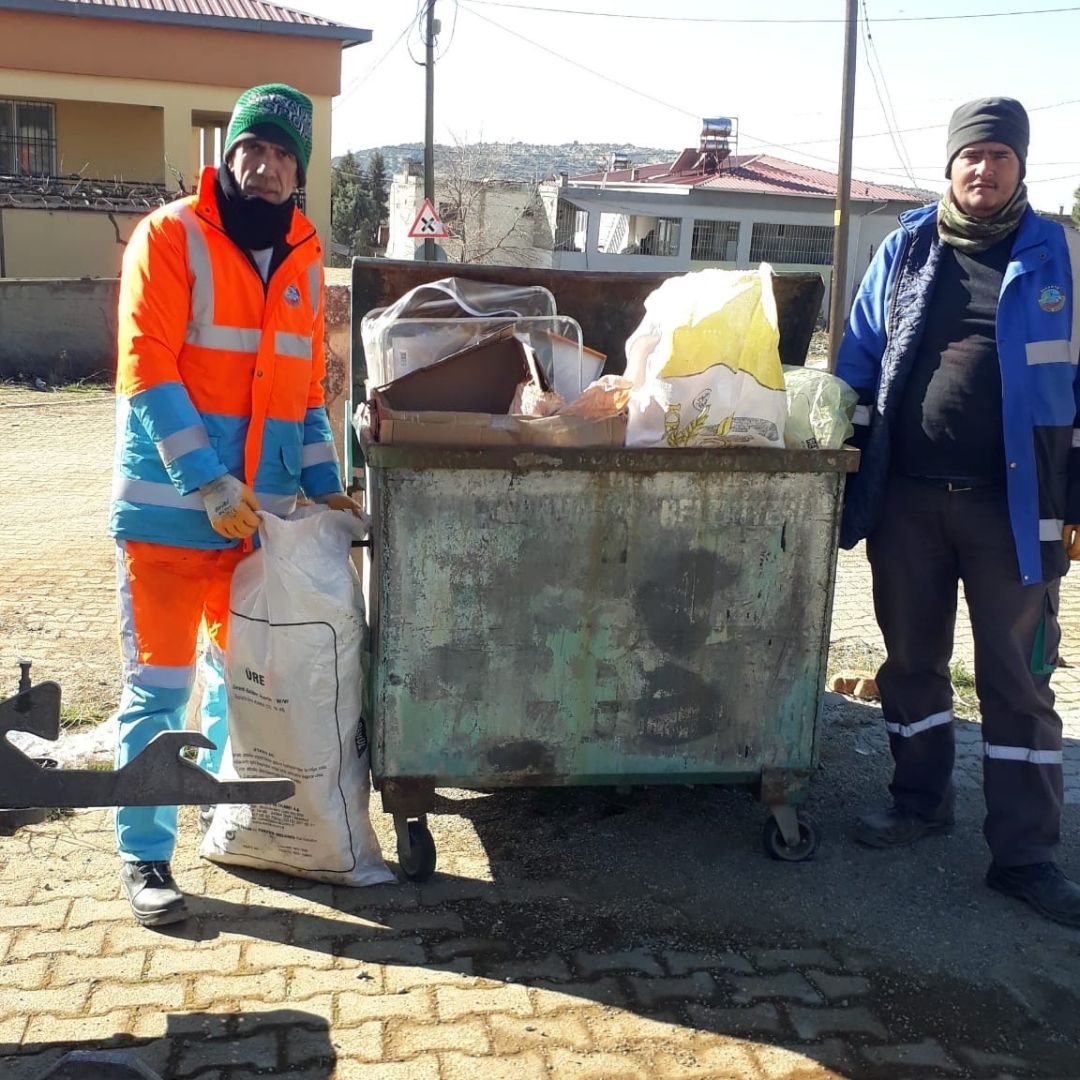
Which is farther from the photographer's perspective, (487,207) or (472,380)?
(487,207)

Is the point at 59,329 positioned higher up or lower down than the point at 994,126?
lower down

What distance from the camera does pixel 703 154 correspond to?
37.4m

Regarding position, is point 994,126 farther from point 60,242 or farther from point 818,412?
point 60,242

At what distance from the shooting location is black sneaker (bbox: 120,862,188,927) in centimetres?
282

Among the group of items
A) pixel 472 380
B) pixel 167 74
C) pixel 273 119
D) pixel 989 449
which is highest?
pixel 167 74

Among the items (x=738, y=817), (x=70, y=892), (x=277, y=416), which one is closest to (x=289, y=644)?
(x=277, y=416)

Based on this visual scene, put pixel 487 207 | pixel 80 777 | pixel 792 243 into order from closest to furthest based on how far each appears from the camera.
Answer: pixel 80 777
pixel 792 243
pixel 487 207

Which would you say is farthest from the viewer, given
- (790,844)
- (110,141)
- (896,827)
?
(110,141)

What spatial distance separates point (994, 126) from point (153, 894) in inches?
108

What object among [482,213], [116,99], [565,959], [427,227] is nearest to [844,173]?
[427,227]

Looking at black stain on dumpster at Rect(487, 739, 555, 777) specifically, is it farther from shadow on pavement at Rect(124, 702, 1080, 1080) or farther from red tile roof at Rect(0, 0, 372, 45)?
red tile roof at Rect(0, 0, 372, 45)

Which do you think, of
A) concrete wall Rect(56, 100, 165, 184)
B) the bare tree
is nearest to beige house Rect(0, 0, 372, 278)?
concrete wall Rect(56, 100, 165, 184)

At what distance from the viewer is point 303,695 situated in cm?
294

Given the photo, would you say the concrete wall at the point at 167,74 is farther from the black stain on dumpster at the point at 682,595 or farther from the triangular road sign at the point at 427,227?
the black stain on dumpster at the point at 682,595
